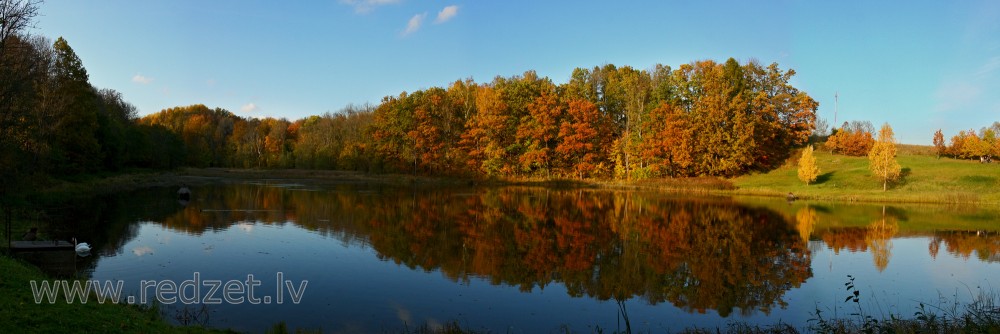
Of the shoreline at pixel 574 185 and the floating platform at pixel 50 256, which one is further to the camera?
the shoreline at pixel 574 185

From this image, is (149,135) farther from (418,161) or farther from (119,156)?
(418,161)

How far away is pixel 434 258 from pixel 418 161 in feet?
175

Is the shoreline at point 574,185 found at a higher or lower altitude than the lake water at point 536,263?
higher

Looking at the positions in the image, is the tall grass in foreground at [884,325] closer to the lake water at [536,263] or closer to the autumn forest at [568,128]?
the lake water at [536,263]

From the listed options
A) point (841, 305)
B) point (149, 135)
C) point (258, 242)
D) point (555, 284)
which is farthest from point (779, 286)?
point (149, 135)

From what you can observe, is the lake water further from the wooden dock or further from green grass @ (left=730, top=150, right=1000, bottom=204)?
green grass @ (left=730, top=150, right=1000, bottom=204)

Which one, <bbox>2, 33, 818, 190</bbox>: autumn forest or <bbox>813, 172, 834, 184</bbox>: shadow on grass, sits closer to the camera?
<bbox>813, 172, 834, 184</bbox>: shadow on grass

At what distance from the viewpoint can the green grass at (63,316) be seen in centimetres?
632

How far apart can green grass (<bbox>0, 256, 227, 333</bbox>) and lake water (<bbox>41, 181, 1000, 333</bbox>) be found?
4.53 feet

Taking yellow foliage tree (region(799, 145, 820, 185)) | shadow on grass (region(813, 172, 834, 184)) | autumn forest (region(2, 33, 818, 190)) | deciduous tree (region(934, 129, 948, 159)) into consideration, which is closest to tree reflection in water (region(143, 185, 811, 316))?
yellow foliage tree (region(799, 145, 820, 185))

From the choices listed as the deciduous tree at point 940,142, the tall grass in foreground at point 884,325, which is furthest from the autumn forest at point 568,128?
the tall grass in foreground at point 884,325

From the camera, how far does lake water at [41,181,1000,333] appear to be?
10695mm

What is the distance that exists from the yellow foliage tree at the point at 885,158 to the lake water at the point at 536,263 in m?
14.4

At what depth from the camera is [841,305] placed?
11.9 metres
